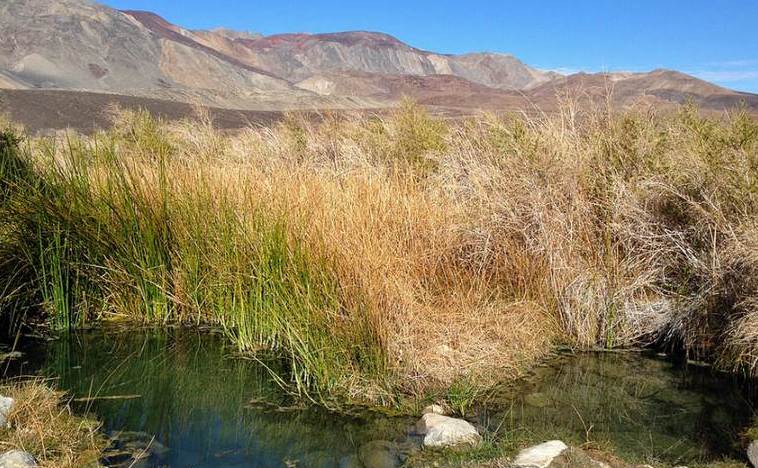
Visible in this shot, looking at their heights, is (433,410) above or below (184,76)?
below

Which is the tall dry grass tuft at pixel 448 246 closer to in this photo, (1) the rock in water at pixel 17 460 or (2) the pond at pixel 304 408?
(2) the pond at pixel 304 408

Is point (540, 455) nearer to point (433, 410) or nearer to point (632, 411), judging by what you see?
point (433, 410)

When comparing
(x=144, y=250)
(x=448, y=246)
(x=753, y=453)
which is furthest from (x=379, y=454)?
(x=144, y=250)

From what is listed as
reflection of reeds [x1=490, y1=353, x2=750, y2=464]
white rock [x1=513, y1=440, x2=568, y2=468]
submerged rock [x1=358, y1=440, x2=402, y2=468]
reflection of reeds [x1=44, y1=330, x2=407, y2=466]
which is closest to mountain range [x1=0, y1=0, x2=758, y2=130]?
reflection of reeds [x1=44, y1=330, x2=407, y2=466]

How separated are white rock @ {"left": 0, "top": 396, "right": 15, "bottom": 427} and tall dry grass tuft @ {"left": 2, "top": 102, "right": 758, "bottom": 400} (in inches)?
71.1

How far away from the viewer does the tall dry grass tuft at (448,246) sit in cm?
504

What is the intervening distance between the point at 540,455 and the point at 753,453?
124cm

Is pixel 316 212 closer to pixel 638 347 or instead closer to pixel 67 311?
pixel 67 311

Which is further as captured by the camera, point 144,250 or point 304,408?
point 144,250

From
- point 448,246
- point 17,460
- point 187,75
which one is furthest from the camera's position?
point 187,75

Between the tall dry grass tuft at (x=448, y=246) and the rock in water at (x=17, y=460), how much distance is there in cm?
186

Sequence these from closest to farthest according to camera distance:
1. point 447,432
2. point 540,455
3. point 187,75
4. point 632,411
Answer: point 540,455 < point 447,432 < point 632,411 < point 187,75

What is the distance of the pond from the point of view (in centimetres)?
399

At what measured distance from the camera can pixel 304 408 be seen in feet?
14.7
